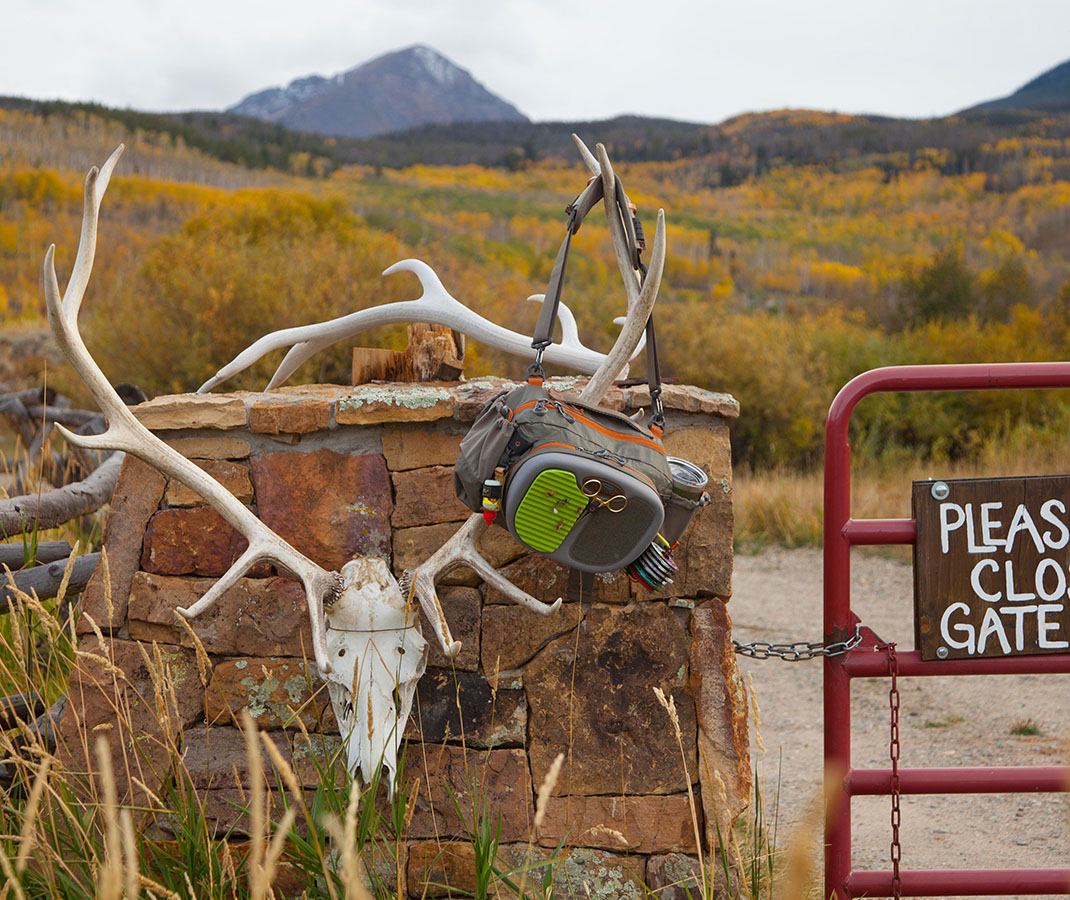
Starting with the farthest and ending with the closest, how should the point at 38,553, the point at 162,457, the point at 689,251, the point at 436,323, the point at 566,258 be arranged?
the point at 689,251 → the point at 38,553 → the point at 436,323 → the point at 162,457 → the point at 566,258

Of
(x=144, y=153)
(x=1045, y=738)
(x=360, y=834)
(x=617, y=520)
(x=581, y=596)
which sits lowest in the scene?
(x=1045, y=738)

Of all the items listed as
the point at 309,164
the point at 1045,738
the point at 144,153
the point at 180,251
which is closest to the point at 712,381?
the point at 180,251

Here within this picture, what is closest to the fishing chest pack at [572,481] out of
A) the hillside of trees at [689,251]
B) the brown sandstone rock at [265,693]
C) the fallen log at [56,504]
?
the brown sandstone rock at [265,693]

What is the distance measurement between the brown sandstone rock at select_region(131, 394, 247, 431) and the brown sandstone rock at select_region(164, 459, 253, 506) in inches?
4.0

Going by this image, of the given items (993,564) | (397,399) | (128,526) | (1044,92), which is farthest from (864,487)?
(1044,92)

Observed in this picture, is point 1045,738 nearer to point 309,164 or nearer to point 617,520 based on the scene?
point 617,520

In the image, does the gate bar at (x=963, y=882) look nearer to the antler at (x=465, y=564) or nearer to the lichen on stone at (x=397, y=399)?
the antler at (x=465, y=564)

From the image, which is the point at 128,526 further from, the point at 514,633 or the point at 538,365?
the point at 538,365

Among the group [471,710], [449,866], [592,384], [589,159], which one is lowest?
[449,866]

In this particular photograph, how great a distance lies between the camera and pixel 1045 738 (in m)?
4.55

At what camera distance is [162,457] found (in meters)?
2.15

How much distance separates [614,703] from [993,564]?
3.34ft

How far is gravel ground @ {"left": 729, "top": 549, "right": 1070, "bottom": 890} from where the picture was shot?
3.49 metres

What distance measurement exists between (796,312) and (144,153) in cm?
2391
